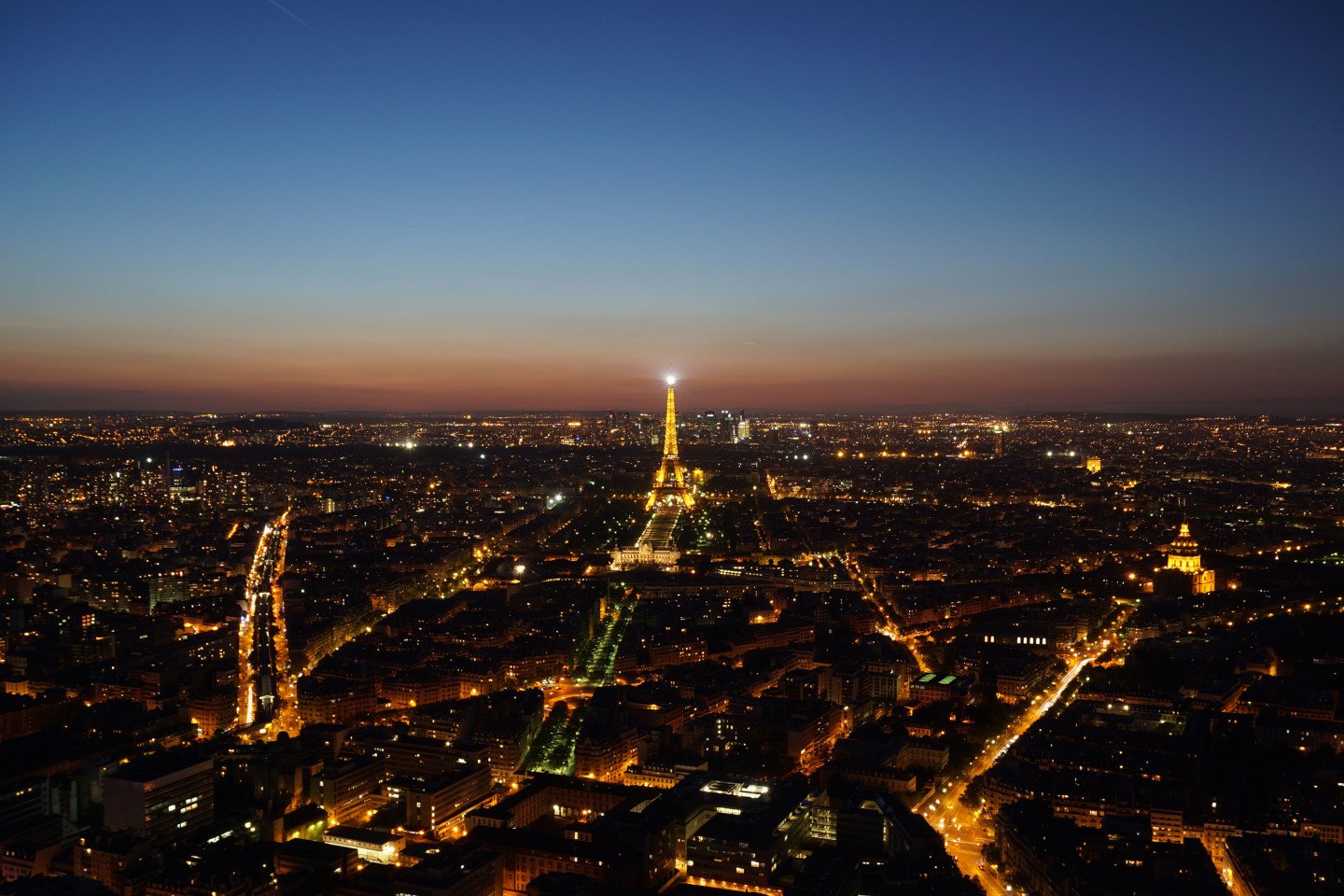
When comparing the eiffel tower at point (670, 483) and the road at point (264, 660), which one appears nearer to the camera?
the road at point (264, 660)

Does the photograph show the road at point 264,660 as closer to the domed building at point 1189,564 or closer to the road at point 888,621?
the road at point 888,621

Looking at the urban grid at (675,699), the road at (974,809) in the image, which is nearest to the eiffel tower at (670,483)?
the urban grid at (675,699)

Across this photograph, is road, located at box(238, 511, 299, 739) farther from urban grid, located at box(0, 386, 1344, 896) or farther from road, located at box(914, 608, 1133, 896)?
road, located at box(914, 608, 1133, 896)

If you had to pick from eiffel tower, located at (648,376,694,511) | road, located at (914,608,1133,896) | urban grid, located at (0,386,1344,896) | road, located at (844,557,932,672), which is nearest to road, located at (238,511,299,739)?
urban grid, located at (0,386,1344,896)

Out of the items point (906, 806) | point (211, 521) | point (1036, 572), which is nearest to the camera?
point (906, 806)

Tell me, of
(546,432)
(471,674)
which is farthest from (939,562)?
(546,432)

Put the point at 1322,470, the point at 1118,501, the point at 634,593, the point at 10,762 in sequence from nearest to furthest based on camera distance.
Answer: the point at 10,762 → the point at 634,593 → the point at 1118,501 → the point at 1322,470

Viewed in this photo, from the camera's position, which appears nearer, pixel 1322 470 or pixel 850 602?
pixel 850 602

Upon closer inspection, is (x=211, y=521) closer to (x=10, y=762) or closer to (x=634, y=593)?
(x=634, y=593)
